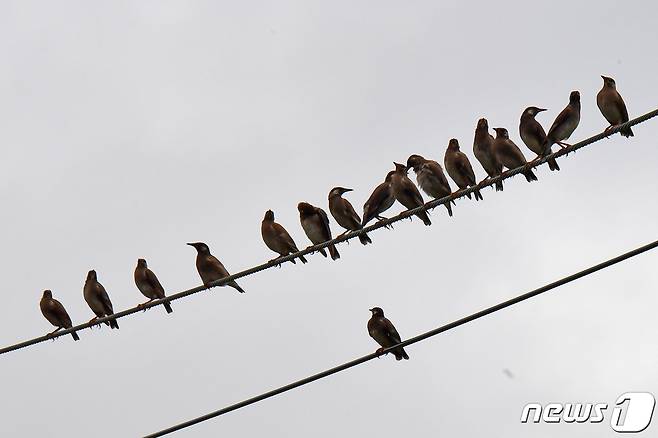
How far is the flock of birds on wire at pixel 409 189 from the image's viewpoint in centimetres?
1371

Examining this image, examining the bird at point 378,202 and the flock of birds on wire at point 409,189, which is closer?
the flock of birds on wire at point 409,189

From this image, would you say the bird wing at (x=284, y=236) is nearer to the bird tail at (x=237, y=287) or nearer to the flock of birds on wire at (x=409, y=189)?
the flock of birds on wire at (x=409, y=189)

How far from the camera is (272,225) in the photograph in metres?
15.5

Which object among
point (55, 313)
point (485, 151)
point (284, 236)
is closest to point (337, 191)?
point (284, 236)

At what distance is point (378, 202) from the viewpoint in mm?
14344

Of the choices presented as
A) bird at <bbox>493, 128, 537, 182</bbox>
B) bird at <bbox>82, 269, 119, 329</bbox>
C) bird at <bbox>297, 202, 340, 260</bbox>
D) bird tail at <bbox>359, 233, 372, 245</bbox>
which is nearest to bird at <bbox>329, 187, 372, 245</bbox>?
bird at <bbox>297, 202, 340, 260</bbox>

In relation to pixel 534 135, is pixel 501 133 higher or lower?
higher

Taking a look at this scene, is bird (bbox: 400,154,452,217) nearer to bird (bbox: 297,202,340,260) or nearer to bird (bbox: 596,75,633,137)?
bird (bbox: 297,202,340,260)

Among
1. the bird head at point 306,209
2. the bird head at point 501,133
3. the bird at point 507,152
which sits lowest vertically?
the bird at point 507,152

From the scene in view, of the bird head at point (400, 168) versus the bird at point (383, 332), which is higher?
the bird head at point (400, 168)

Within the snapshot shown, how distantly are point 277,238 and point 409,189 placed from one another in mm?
1897

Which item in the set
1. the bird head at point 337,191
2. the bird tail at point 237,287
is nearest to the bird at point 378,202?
the bird head at point 337,191

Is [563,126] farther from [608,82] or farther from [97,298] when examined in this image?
[97,298]

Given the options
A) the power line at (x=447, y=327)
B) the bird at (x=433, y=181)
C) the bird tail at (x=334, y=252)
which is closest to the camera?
the power line at (x=447, y=327)
